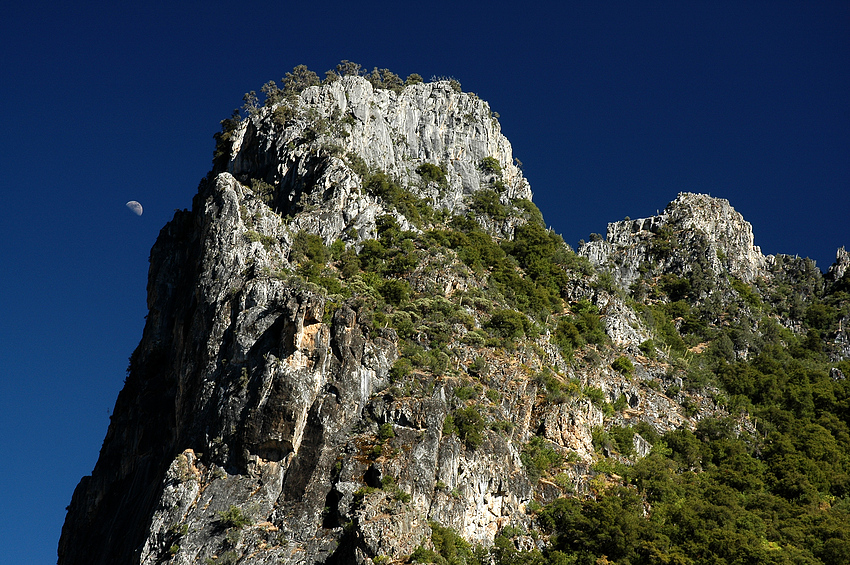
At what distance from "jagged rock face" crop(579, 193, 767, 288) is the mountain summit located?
278 inches

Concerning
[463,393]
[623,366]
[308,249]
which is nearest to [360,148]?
[308,249]

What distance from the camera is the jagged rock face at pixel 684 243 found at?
111m

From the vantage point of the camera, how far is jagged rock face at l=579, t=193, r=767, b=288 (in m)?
111

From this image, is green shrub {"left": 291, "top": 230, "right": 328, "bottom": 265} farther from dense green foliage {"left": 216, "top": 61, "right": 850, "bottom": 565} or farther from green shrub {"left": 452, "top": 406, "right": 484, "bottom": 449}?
green shrub {"left": 452, "top": 406, "right": 484, "bottom": 449}

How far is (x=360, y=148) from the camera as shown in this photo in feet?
307

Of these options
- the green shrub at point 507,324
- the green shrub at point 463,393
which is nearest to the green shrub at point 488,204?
the green shrub at point 507,324

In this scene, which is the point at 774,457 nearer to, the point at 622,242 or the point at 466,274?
the point at 466,274

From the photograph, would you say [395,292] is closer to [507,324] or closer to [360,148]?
[507,324]

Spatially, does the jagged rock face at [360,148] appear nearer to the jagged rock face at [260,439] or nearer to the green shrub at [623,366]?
the jagged rock face at [260,439]

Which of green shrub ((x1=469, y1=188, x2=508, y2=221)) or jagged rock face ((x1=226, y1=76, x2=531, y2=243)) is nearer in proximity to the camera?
jagged rock face ((x1=226, y1=76, x2=531, y2=243))

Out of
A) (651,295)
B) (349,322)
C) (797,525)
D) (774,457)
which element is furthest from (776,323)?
(349,322)

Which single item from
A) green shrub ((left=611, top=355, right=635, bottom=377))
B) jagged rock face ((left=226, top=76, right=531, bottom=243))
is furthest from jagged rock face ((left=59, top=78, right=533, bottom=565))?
green shrub ((left=611, top=355, right=635, bottom=377))

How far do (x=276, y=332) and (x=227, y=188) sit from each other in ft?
60.3

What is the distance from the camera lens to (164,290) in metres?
75.4
